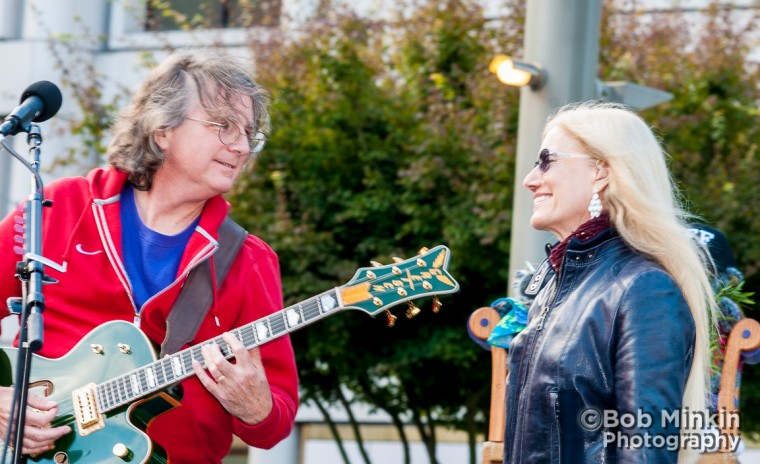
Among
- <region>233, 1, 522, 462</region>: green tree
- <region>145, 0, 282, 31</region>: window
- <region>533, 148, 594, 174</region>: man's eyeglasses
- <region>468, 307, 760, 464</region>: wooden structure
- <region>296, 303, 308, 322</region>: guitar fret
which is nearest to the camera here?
<region>533, 148, 594, 174</region>: man's eyeglasses

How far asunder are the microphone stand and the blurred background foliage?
15.1ft

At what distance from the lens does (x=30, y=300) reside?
317 centimetres

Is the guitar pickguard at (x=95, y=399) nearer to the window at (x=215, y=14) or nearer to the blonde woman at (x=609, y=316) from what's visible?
the blonde woman at (x=609, y=316)

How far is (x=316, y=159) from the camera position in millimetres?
8508

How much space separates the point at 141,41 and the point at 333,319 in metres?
5.63

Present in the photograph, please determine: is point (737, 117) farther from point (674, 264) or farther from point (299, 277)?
point (674, 264)

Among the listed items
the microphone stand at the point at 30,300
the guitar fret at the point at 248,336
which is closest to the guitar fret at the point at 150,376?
the guitar fret at the point at 248,336

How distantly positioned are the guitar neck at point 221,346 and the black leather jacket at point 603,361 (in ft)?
2.23

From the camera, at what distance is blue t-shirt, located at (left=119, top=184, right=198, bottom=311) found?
3723 mm

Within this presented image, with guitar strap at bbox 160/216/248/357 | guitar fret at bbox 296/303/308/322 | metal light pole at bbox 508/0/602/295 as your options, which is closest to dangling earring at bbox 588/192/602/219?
guitar fret at bbox 296/303/308/322

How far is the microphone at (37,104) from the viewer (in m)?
3.45

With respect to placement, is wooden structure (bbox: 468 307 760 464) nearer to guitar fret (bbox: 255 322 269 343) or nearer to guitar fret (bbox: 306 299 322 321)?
guitar fret (bbox: 306 299 322 321)

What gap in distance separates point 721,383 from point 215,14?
759cm

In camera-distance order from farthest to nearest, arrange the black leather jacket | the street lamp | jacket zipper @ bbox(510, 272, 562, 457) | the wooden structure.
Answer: the street lamp → the wooden structure → jacket zipper @ bbox(510, 272, 562, 457) → the black leather jacket
